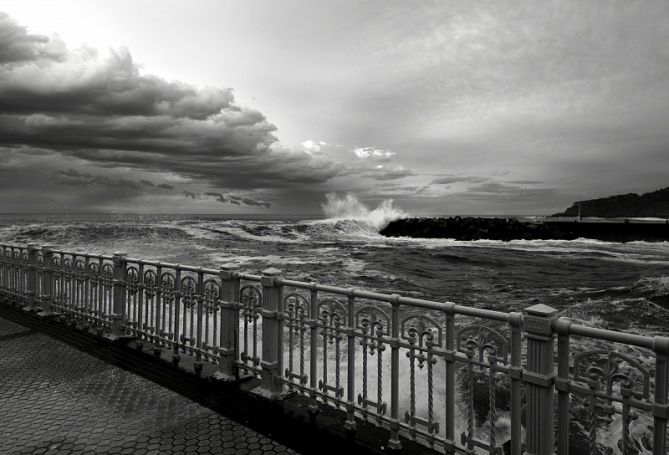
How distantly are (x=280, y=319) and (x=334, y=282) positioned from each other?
43.0 feet

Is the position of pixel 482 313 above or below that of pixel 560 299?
above

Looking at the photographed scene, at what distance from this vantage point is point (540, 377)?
116 inches

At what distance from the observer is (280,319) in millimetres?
4715

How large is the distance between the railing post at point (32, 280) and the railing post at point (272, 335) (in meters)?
6.14

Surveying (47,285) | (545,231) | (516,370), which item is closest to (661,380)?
(516,370)

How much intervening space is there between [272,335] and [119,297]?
3209 mm

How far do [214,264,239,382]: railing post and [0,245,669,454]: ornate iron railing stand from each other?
1cm

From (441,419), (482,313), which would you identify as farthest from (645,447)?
(482,313)

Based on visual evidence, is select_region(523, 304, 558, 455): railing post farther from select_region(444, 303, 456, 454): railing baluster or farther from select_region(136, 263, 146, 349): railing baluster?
select_region(136, 263, 146, 349): railing baluster

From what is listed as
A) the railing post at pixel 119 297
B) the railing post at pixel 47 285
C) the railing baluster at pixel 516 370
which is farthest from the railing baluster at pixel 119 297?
the railing baluster at pixel 516 370

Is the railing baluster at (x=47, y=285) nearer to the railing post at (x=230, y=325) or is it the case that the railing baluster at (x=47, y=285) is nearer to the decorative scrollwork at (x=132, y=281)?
the decorative scrollwork at (x=132, y=281)

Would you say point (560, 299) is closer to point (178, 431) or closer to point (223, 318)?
point (223, 318)

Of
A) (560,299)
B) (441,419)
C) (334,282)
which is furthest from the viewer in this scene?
(334,282)

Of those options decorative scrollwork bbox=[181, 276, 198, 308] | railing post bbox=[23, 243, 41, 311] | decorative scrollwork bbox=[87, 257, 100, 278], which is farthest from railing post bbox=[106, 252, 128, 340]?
railing post bbox=[23, 243, 41, 311]
